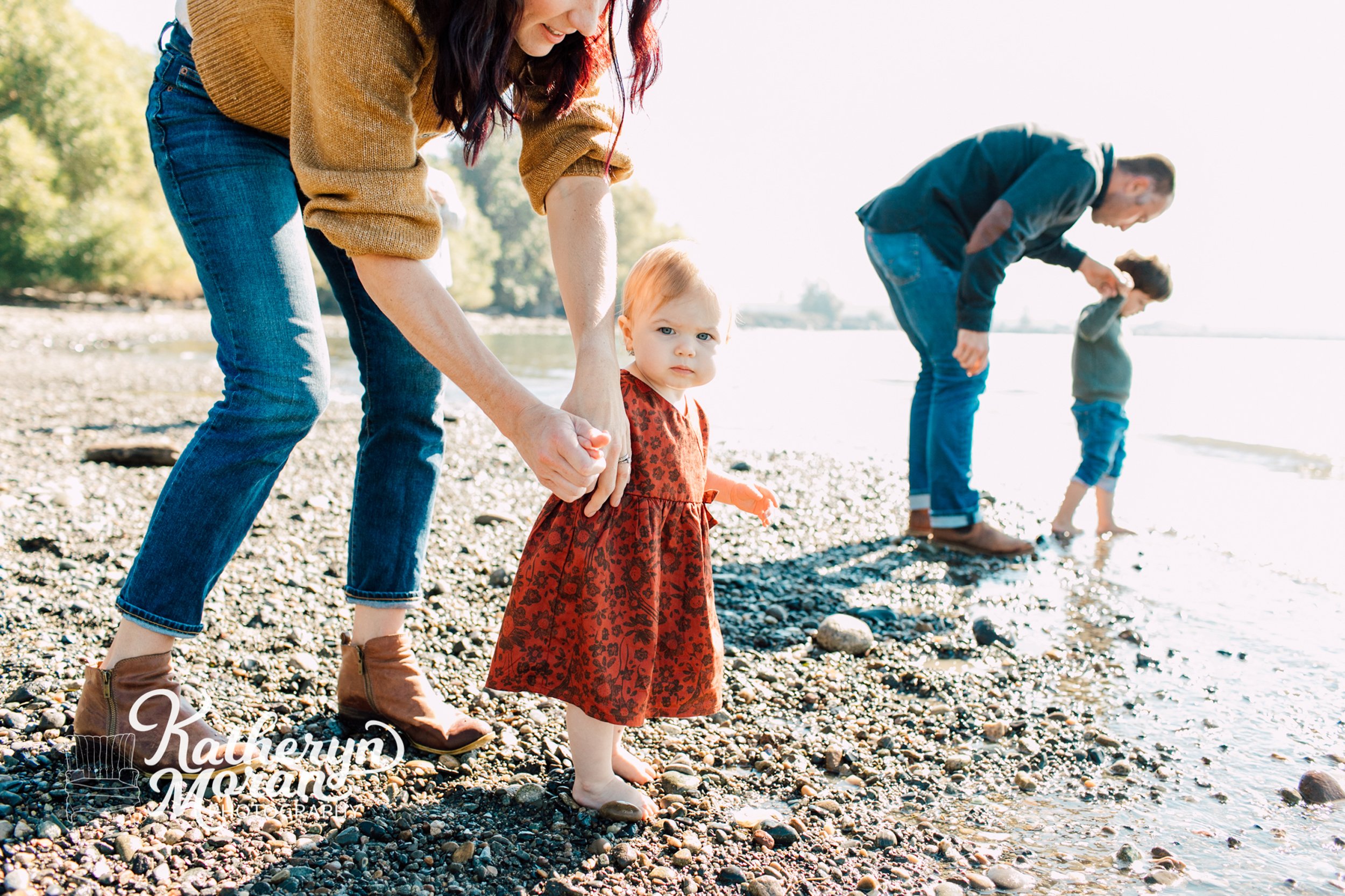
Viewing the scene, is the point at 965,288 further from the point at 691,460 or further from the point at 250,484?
the point at 250,484

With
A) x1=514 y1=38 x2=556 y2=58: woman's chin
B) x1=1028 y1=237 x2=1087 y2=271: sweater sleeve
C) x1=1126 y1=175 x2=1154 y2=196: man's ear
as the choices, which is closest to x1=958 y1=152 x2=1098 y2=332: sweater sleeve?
x1=1126 y1=175 x2=1154 y2=196: man's ear

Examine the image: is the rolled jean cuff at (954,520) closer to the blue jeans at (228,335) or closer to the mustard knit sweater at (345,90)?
the blue jeans at (228,335)

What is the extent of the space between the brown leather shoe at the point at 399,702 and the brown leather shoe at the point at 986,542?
316 centimetres

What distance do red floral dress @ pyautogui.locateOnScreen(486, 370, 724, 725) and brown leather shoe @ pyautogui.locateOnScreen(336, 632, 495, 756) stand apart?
0.41 m

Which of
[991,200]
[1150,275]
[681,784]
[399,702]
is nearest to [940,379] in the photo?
[991,200]

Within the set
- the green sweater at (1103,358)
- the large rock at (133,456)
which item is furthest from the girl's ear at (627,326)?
the large rock at (133,456)

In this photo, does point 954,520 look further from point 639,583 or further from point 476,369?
point 476,369

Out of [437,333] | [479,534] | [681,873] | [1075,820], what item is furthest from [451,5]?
[479,534]

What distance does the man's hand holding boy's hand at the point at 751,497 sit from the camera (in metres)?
2.33

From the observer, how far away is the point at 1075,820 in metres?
2.16

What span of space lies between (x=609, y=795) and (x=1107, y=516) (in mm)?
4460

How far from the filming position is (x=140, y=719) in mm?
1953

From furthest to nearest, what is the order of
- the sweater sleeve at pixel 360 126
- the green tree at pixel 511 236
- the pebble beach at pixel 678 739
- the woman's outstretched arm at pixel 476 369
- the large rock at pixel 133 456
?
the green tree at pixel 511 236 < the large rock at pixel 133 456 < the pebble beach at pixel 678 739 < the woman's outstretched arm at pixel 476 369 < the sweater sleeve at pixel 360 126

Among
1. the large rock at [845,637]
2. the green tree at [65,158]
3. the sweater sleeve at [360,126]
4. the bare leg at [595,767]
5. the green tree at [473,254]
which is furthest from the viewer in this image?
the green tree at [473,254]
